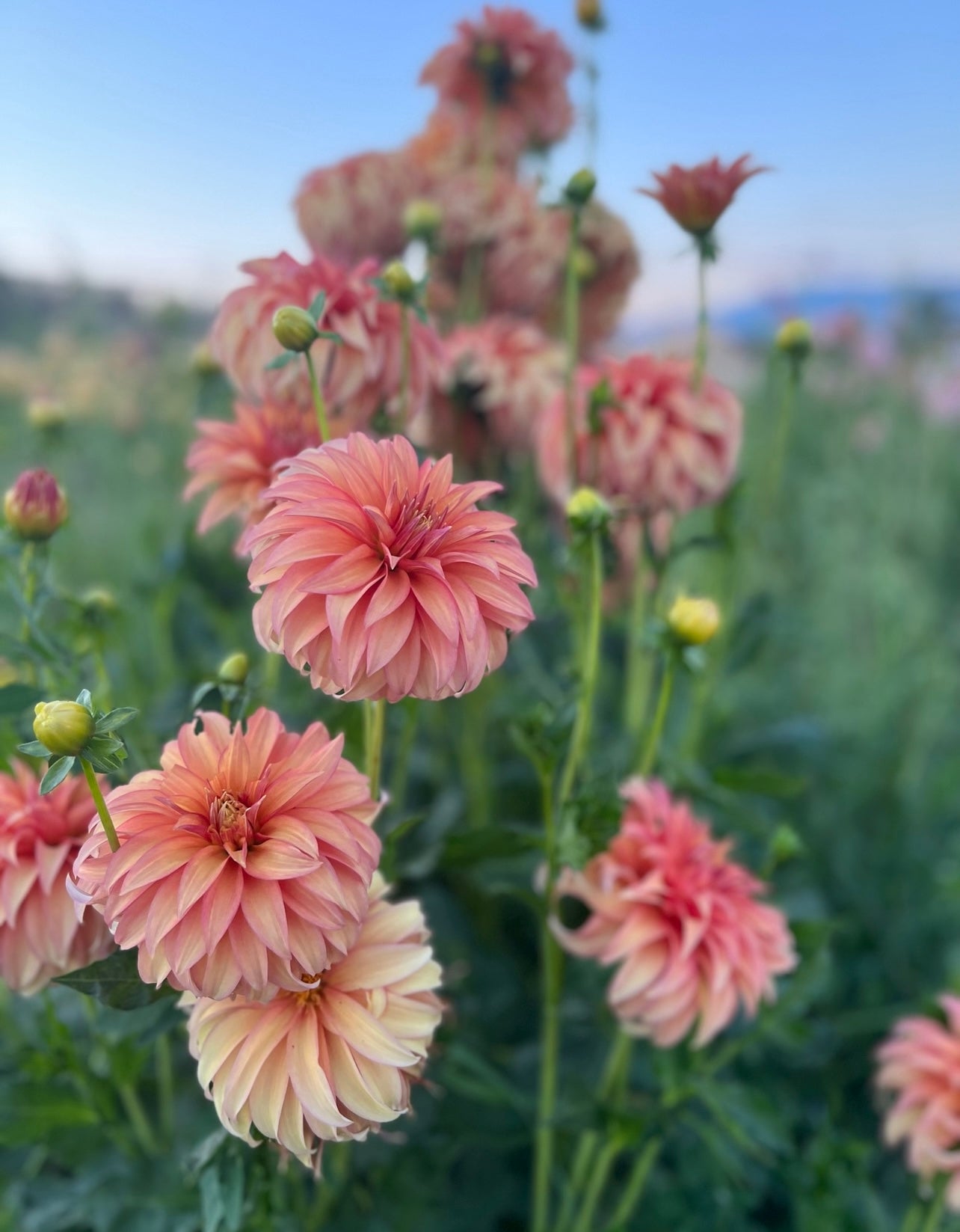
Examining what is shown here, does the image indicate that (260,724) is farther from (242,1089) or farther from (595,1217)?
(595,1217)

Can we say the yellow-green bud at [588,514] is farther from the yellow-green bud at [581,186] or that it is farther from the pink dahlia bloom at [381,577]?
the yellow-green bud at [581,186]

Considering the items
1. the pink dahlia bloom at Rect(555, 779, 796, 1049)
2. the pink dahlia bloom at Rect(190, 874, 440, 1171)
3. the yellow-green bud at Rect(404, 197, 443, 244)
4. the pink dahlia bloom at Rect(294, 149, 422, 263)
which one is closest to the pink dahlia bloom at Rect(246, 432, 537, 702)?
the pink dahlia bloom at Rect(190, 874, 440, 1171)

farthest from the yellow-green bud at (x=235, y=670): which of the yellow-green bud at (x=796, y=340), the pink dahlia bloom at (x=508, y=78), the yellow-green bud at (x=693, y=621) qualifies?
the pink dahlia bloom at (x=508, y=78)

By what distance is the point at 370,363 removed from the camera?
50 centimetres

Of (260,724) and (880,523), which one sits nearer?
(260,724)

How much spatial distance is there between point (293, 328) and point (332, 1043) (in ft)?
0.94

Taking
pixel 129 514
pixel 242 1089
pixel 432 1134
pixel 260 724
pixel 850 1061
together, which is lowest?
pixel 850 1061

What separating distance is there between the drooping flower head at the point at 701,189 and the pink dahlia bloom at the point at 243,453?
0.25 meters

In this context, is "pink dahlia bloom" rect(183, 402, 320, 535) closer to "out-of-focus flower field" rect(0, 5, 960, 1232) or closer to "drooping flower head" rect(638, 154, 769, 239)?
"out-of-focus flower field" rect(0, 5, 960, 1232)

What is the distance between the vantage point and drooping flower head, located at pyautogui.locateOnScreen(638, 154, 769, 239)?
522 mm

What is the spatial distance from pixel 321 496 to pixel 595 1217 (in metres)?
0.66

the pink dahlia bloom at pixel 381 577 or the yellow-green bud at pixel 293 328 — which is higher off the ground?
the yellow-green bud at pixel 293 328

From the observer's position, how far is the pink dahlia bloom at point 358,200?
840 millimetres

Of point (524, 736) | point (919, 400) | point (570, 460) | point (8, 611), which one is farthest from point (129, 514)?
point (919, 400)
